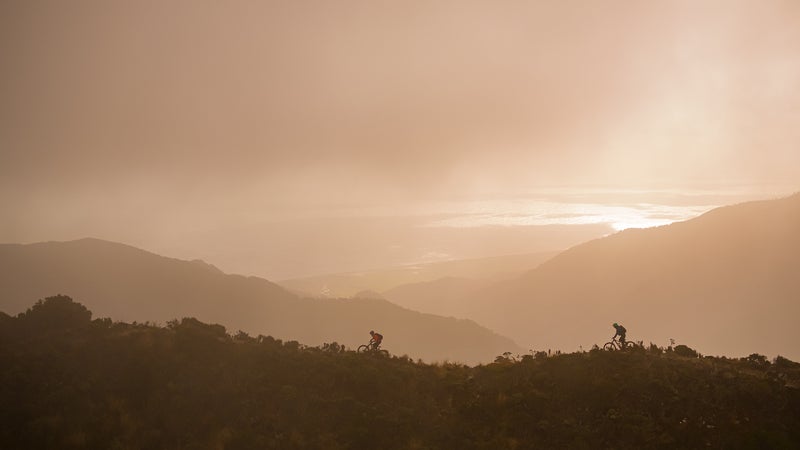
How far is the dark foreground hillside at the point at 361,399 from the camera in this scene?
1634cm

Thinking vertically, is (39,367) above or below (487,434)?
above

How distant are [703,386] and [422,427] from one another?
1214cm

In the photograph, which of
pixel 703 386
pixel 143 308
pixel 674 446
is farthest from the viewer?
pixel 143 308

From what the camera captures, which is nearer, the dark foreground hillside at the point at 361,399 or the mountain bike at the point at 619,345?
the dark foreground hillside at the point at 361,399

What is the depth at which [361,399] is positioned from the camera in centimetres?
1931

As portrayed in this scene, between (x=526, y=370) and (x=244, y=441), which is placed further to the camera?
(x=526, y=370)

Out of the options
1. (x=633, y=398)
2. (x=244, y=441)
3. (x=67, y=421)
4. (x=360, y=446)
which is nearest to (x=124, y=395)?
(x=67, y=421)

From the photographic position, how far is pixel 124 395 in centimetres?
1870

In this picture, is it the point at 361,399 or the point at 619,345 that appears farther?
the point at 619,345

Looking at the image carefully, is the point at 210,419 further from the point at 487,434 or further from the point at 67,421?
the point at 487,434

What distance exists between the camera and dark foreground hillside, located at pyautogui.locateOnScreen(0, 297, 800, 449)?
16344 millimetres

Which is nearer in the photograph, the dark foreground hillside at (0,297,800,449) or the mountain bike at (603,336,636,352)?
the dark foreground hillside at (0,297,800,449)

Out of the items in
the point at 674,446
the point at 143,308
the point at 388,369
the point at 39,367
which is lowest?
the point at 143,308

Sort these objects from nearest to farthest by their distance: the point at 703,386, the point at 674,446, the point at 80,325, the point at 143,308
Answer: the point at 674,446, the point at 703,386, the point at 80,325, the point at 143,308
